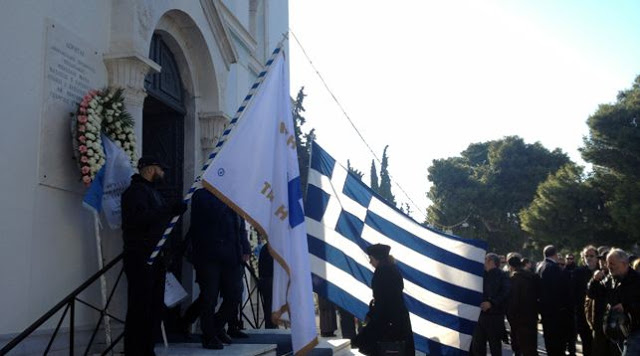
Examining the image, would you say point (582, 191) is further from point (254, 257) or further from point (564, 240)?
point (254, 257)

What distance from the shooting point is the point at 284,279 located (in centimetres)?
525

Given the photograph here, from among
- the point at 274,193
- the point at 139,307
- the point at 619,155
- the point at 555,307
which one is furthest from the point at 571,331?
the point at 619,155

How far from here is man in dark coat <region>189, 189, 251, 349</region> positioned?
20.8ft

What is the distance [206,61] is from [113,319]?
4.24m

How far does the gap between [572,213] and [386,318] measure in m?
26.4

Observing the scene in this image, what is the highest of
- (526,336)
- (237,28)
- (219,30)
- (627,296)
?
(237,28)

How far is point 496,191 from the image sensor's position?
4572cm

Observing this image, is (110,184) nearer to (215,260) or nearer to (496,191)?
(215,260)

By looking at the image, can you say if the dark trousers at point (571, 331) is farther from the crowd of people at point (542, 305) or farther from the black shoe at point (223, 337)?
the black shoe at point (223, 337)

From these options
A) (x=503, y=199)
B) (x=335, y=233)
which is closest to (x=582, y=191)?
(x=503, y=199)

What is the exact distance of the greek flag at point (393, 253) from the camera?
7281 mm

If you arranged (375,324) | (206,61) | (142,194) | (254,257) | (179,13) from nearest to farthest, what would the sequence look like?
(142,194) < (375,324) < (179,13) < (206,61) < (254,257)

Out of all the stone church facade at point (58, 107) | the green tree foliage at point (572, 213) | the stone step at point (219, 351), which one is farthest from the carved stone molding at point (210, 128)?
the green tree foliage at point (572, 213)

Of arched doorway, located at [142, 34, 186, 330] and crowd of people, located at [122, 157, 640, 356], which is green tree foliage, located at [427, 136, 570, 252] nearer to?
arched doorway, located at [142, 34, 186, 330]
